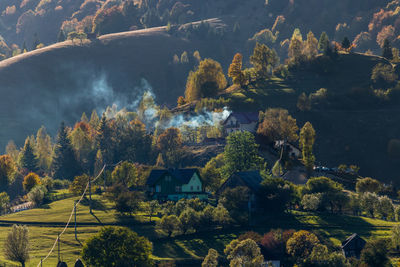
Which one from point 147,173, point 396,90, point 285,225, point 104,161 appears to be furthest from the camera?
point 396,90

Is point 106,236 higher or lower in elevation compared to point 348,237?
higher

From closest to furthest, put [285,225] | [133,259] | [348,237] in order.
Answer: [133,259] < [348,237] < [285,225]

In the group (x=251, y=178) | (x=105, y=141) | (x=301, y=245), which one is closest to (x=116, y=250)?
(x=301, y=245)

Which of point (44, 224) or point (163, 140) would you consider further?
point (163, 140)

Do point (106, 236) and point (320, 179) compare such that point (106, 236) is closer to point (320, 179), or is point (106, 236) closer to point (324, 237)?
point (324, 237)

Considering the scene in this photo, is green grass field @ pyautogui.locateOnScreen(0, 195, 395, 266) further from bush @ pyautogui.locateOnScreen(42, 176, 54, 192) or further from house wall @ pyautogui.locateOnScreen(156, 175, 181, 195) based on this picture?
bush @ pyautogui.locateOnScreen(42, 176, 54, 192)

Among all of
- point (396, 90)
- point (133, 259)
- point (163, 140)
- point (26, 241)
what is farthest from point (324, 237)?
point (396, 90)

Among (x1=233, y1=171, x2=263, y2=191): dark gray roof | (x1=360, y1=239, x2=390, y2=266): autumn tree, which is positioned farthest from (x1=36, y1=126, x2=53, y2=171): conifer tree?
(x1=360, y1=239, x2=390, y2=266): autumn tree
